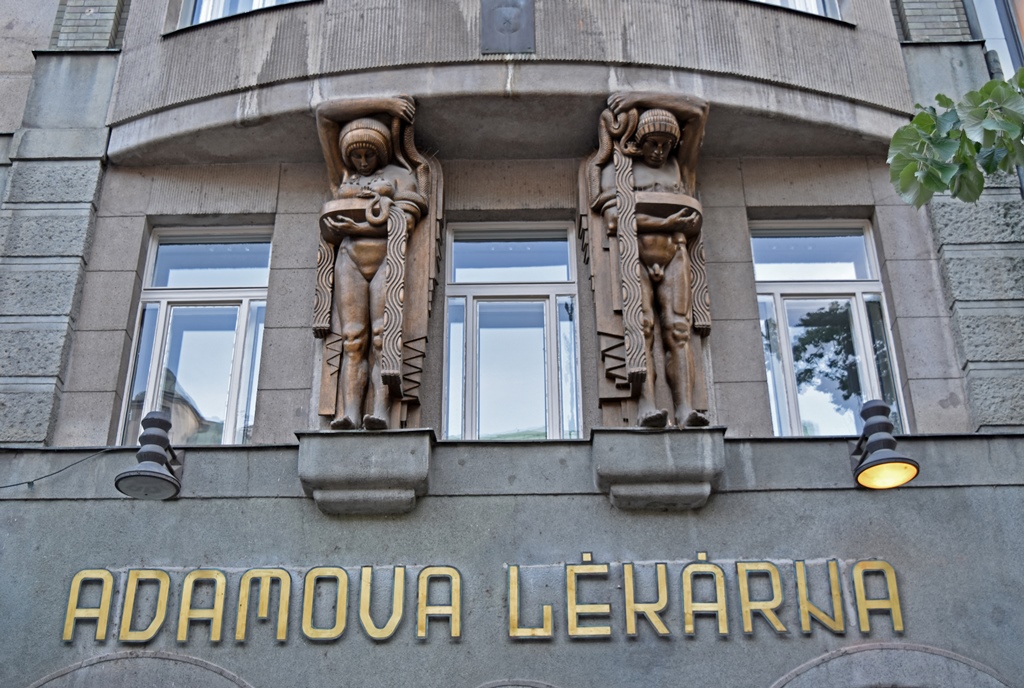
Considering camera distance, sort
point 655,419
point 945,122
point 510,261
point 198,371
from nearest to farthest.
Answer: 1. point 945,122
2. point 655,419
3. point 198,371
4. point 510,261

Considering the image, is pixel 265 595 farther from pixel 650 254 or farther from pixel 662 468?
pixel 650 254

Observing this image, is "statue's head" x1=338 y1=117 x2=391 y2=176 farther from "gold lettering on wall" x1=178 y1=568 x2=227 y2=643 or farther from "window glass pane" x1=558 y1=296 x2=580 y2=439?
"gold lettering on wall" x1=178 y1=568 x2=227 y2=643

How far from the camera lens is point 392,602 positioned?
26.9ft

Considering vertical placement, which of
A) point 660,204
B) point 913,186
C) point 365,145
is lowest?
point 913,186

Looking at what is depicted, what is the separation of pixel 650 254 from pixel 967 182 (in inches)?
98.6

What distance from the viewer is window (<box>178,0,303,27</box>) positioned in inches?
445

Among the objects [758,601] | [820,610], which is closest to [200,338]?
[758,601]

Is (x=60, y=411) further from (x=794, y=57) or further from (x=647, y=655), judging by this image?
(x=794, y=57)

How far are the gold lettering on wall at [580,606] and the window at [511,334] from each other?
140 centimetres

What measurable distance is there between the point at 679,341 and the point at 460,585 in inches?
99.9

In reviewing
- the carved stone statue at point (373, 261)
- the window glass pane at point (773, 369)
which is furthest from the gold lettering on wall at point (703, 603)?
the carved stone statue at point (373, 261)

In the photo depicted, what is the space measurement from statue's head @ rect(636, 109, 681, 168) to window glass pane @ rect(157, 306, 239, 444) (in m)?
3.70

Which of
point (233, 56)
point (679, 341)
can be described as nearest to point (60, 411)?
point (233, 56)

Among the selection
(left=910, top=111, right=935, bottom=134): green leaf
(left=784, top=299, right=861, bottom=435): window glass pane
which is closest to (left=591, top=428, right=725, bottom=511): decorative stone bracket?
(left=784, top=299, right=861, bottom=435): window glass pane
